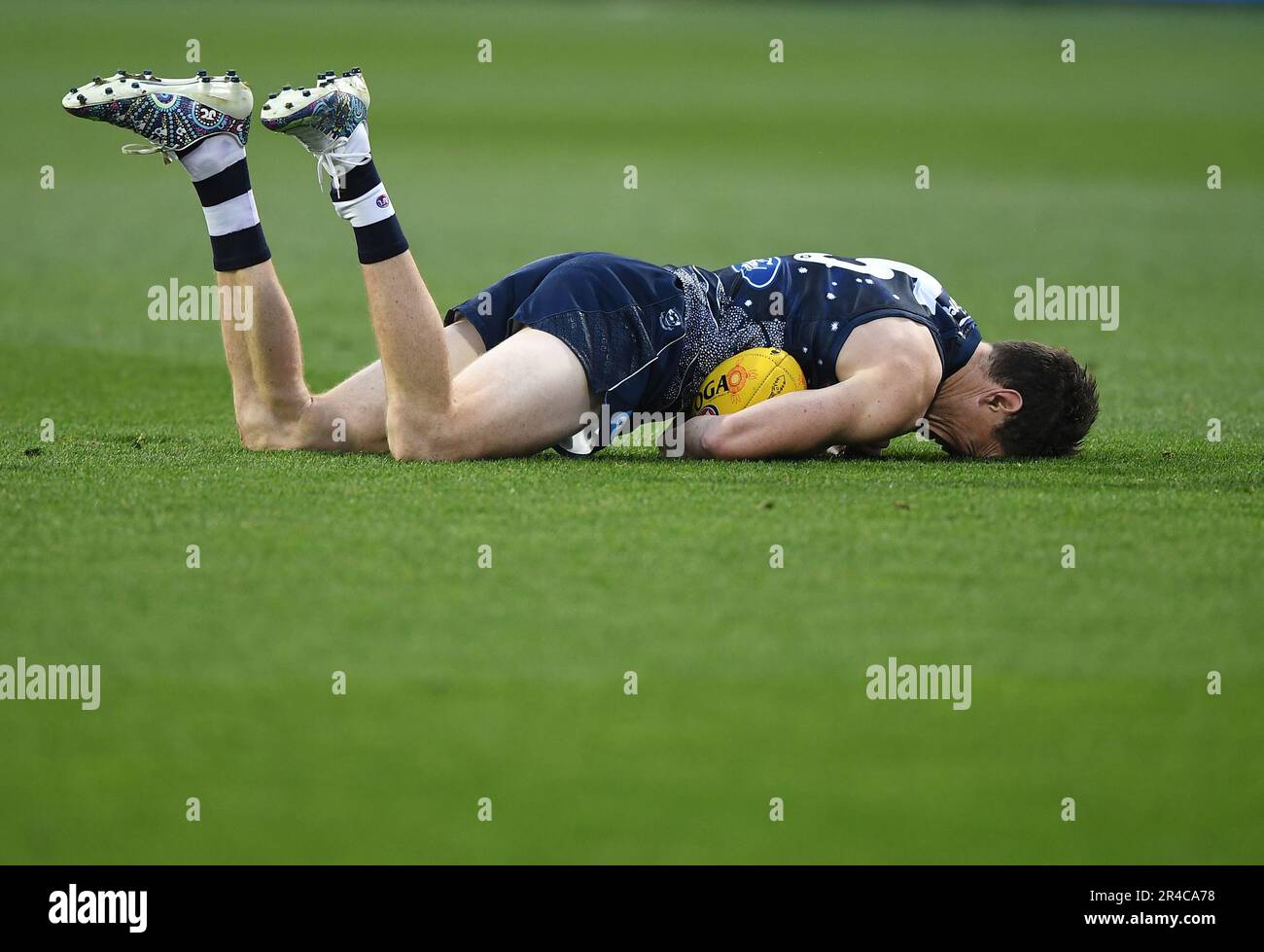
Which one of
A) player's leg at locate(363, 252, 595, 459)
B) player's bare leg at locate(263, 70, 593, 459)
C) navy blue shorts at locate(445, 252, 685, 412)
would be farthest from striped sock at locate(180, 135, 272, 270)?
navy blue shorts at locate(445, 252, 685, 412)

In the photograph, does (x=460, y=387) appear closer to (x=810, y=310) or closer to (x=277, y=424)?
(x=277, y=424)

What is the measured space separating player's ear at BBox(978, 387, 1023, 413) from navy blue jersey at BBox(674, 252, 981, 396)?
16cm

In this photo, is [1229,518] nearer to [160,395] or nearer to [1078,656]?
[1078,656]

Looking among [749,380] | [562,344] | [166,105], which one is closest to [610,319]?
[562,344]

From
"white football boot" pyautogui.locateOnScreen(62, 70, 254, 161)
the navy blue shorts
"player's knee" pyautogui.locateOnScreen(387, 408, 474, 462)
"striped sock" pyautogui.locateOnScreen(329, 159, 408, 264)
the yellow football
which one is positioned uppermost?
"white football boot" pyautogui.locateOnScreen(62, 70, 254, 161)

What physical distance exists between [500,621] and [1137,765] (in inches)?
58.0

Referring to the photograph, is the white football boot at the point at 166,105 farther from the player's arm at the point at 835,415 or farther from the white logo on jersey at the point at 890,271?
the white logo on jersey at the point at 890,271

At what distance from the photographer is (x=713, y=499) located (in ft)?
16.3

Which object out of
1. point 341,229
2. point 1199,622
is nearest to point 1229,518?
point 1199,622

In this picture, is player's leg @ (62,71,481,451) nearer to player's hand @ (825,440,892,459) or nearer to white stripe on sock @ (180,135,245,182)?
white stripe on sock @ (180,135,245,182)

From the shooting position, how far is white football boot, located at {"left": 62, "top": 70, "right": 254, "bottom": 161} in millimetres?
5227

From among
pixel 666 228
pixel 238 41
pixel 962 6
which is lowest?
pixel 666 228

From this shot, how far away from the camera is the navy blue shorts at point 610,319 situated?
5582mm

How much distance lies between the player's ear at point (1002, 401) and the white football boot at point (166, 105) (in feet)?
9.16
